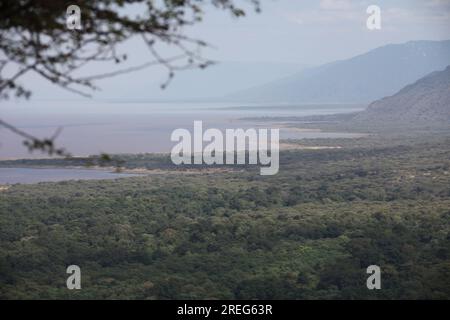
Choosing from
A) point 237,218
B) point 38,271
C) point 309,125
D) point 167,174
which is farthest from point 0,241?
point 309,125

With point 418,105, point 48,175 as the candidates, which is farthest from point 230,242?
point 418,105

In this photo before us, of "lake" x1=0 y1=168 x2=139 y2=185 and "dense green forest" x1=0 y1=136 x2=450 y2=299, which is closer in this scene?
"dense green forest" x1=0 y1=136 x2=450 y2=299

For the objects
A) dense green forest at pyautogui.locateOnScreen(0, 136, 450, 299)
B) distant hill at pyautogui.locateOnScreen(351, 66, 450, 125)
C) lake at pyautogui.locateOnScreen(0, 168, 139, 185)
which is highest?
distant hill at pyautogui.locateOnScreen(351, 66, 450, 125)

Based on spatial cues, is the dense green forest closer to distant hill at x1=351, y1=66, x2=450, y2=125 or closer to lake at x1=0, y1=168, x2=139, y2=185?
lake at x1=0, y1=168, x2=139, y2=185

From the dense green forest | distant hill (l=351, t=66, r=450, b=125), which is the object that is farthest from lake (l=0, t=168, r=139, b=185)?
distant hill (l=351, t=66, r=450, b=125)

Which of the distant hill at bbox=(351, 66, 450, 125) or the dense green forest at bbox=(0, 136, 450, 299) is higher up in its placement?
the distant hill at bbox=(351, 66, 450, 125)

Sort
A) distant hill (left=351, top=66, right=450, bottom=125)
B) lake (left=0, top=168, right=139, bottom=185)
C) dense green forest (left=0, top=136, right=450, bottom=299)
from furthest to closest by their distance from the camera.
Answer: distant hill (left=351, top=66, right=450, bottom=125) < lake (left=0, top=168, right=139, bottom=185) < dense green forest (left=0, top=136, right=450, bottom=299)
